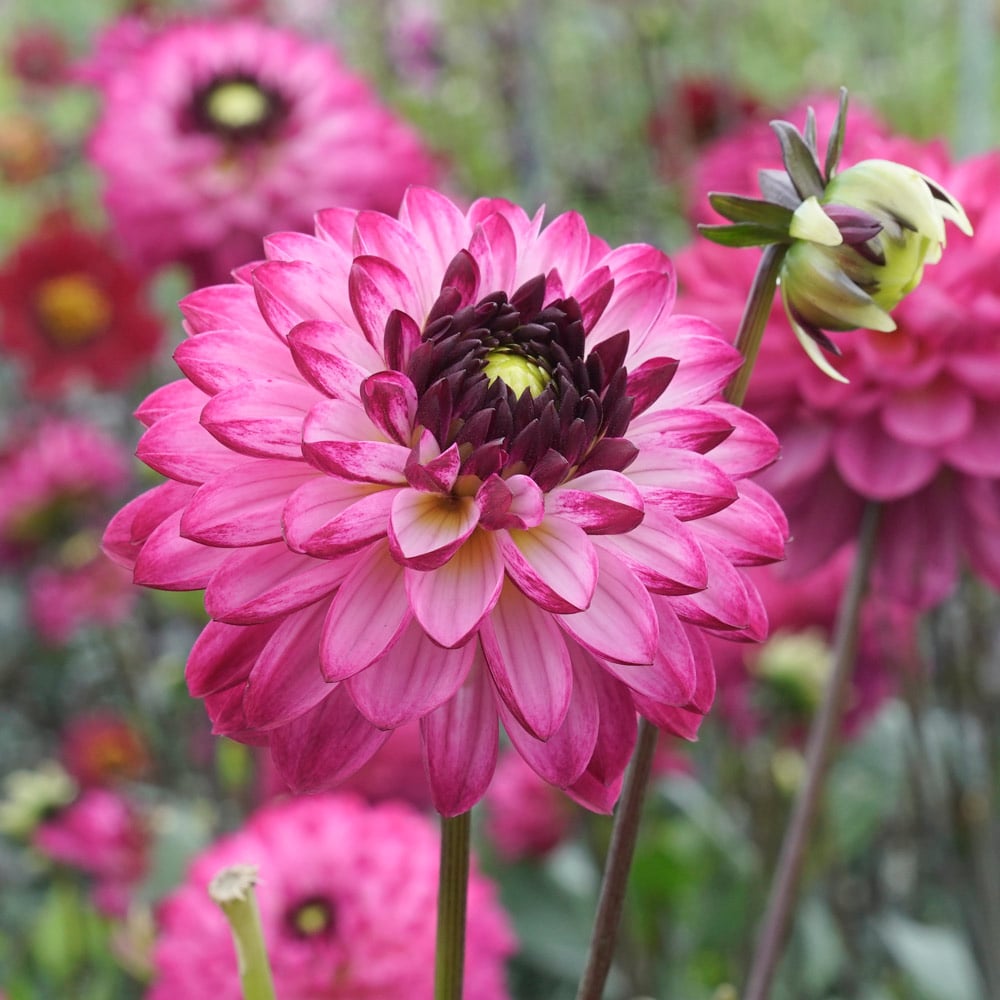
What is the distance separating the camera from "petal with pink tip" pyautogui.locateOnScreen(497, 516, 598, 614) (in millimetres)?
288

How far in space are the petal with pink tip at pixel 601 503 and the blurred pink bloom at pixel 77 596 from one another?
33.5 inches

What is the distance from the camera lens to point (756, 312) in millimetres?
318

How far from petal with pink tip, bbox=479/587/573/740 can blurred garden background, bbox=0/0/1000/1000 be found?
0.45 ft

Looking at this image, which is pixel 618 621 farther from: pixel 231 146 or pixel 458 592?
pixel 231 146

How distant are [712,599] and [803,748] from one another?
71 cm

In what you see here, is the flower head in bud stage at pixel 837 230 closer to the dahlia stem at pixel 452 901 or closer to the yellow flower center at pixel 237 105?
the dahlia stem at pixel 452 901

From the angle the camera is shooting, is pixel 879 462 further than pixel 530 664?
Yes

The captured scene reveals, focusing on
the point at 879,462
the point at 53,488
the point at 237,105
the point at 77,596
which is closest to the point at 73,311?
the point at 53,488

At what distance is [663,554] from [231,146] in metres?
0.78

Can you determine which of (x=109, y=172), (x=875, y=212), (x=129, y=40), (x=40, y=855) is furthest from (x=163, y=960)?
(x=129, y=40)

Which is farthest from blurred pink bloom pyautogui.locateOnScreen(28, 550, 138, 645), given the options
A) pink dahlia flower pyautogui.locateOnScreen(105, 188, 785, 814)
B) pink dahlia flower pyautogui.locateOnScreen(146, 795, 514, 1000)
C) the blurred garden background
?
pink dahlia flower pyautogui.locateOnScreen(105, 188, 785, 814)

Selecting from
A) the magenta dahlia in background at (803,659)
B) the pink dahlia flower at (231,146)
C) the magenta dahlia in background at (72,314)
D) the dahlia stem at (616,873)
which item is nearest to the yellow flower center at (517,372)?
the dahlia stem at (616,873)

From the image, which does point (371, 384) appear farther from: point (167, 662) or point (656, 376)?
point (167, 662)

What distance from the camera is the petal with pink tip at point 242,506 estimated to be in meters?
0.29
